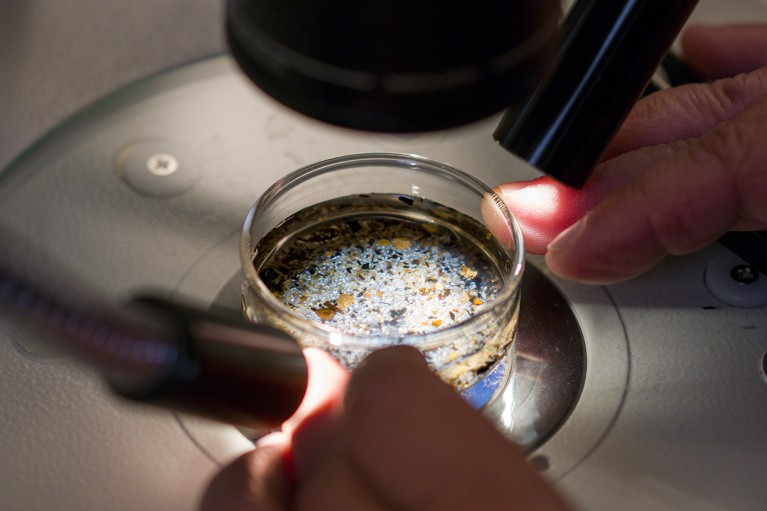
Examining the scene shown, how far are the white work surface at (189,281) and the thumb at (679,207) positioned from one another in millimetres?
47

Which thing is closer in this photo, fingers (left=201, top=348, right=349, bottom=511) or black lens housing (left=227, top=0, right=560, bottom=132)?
black lens housing (left=227, top=0, right=560, bottom=132)

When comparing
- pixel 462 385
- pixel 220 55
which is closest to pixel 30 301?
pixel 462 385

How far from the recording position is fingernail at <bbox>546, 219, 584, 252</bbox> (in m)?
0.59

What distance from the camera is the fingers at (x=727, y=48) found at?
2.39ft

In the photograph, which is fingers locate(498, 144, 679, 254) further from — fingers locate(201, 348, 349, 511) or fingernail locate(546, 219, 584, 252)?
fingers locate(201, 348, 349, 511)

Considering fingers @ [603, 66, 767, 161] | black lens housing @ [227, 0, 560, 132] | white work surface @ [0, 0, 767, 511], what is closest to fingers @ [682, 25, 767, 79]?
fingers @ [603, 66, 767, 161]

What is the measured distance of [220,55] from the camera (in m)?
0.81

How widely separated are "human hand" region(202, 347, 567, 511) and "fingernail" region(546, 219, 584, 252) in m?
0.17

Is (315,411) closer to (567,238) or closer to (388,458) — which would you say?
(388,458)

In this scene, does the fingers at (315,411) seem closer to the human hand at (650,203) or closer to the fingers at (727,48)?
the human hand at (650,203)

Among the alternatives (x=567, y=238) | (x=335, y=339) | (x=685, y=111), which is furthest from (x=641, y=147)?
(x=335, y=339)

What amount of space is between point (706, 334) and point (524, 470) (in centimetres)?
24

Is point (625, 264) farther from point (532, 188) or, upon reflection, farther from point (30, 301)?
point (30, 301)

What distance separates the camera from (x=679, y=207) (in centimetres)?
57
